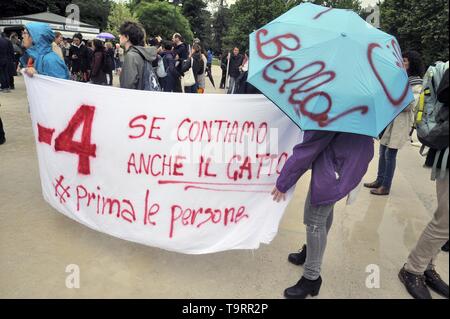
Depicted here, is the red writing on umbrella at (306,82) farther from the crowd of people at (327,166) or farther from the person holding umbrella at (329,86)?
the crowd of people at (327,166)

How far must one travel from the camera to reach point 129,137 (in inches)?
109

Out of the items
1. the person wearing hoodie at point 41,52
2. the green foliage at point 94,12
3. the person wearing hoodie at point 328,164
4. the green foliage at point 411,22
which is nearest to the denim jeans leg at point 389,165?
the person wearing hoodie at point 328,164

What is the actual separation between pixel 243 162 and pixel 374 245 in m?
1.61

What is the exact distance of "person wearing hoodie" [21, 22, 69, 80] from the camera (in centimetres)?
369

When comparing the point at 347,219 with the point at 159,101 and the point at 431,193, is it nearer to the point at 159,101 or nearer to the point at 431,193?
the point at 431,193

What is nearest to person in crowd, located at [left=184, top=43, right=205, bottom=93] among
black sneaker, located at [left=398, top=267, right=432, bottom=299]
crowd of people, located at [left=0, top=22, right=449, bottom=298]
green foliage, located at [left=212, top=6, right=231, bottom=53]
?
crowd of people, located at [left=0, top=22, right=449, bottom=298]

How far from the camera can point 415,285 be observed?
8.80 feet

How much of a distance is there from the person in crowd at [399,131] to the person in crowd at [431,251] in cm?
181

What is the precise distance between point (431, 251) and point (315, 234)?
798mm

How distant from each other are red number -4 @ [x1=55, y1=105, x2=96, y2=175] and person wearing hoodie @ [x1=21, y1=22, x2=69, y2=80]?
41.5 inches

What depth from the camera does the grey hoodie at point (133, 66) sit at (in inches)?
138

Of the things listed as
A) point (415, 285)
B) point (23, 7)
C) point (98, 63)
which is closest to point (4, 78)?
point (98, 63)

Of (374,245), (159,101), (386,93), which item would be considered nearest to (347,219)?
(374,245)
